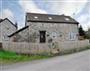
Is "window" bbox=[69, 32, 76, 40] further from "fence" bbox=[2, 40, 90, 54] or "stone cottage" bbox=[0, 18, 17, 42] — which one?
"stone cottage" bbox=[0, 18, 17, 42]

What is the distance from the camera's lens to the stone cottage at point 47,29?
99.5 feet

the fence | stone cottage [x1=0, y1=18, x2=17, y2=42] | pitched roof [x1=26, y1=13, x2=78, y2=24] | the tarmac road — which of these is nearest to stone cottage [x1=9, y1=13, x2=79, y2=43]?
pitched roof [x1=26, y1=13, x2=78, y2=24]

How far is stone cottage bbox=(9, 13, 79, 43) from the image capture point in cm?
3033

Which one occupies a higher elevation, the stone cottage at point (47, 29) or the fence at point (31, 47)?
the stone cottage at point (47, 29)

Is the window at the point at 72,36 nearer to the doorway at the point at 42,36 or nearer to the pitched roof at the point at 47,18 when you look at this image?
the pitched roof at the point at 47,18

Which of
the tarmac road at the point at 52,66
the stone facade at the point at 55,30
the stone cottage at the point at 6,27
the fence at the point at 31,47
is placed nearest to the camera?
the tarmac road at the point at 52,66

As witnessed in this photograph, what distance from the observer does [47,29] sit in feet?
103

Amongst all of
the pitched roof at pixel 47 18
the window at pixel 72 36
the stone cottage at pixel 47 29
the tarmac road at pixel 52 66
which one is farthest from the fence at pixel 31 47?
the window at pixel 72 36

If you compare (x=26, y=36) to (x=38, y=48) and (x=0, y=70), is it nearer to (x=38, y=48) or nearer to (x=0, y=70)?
(x=38, y=48)

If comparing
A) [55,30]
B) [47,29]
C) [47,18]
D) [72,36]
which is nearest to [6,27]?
[47,18]

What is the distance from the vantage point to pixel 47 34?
103 ft

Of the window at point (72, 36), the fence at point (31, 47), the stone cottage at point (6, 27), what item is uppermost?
the stone cottage at point (6, 27)

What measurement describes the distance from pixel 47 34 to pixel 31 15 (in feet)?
15.8

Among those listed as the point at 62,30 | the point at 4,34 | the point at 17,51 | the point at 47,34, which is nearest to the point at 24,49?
the point at 17,51
